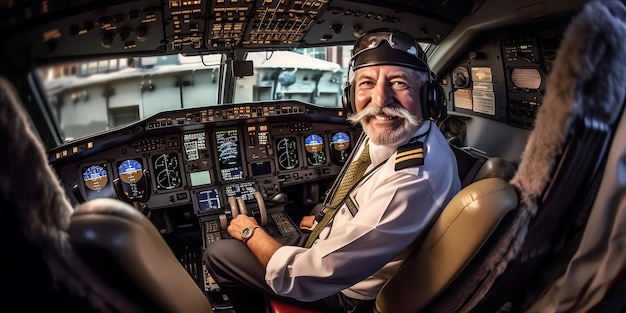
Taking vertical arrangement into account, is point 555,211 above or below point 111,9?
below

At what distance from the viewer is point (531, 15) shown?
1.62 metres

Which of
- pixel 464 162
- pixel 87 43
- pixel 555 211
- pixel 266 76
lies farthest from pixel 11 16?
pixel 266 76

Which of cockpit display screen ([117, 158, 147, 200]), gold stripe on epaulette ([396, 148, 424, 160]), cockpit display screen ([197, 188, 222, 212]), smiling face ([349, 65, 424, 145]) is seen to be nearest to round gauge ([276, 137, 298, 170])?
cockpit display screen ([197, 188, 222, 212])

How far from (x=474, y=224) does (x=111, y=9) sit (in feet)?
4.49

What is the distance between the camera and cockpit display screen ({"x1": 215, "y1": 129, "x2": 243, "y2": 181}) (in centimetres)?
288

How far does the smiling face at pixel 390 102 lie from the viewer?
1261mm

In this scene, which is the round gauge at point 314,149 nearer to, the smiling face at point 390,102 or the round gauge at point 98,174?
the round gauge at point 98,174

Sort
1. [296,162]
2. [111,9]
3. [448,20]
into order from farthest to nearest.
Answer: [296,162] < [448,20] < [111,9]

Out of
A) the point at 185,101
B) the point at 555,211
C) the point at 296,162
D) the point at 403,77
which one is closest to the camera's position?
the point at 555,211

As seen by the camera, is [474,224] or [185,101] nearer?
[474,224]

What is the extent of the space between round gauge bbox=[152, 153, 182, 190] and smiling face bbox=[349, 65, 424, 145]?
184cm

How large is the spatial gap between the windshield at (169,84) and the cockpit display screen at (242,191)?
610 millimetres

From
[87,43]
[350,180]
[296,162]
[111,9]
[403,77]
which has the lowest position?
[296,162]

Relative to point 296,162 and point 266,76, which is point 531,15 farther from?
point 266,76
